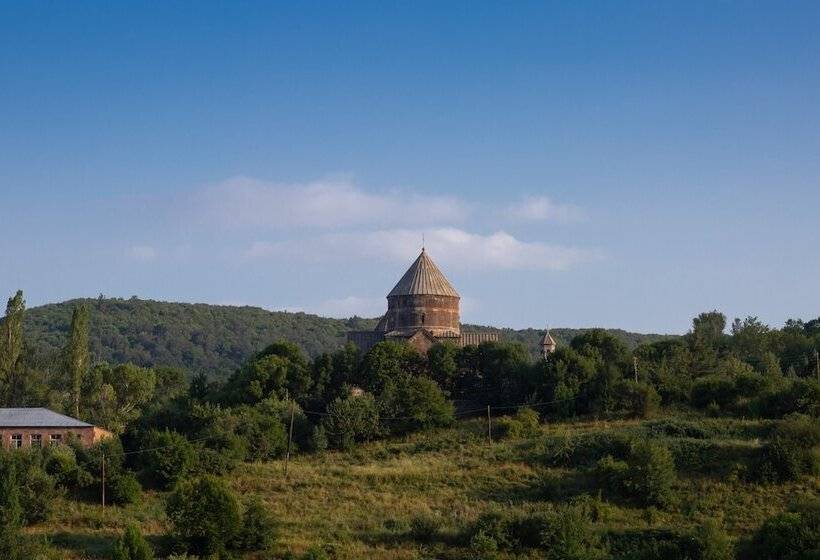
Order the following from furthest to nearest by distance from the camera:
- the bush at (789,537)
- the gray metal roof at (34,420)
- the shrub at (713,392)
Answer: the shrub at (713,392)
the gray metal roof at (34,420)
the bush at (789,537)

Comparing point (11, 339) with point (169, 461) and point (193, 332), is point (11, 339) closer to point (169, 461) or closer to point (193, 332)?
point (169, 461)

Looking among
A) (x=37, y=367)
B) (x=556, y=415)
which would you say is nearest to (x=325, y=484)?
(x=556, y=415)

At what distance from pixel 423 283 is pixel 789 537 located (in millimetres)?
34381

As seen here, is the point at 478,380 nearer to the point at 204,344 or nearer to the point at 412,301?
the point at 412,301

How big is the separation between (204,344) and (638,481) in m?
113

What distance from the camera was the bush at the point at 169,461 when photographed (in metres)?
45.2

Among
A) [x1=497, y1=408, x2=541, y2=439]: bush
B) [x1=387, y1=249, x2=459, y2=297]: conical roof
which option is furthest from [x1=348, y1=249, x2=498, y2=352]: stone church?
[x1=497, y1=408, x2=541, y2=439]: bush

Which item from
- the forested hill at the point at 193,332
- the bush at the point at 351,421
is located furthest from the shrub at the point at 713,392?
the forested hill at the point at 193,332

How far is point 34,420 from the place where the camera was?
5238cm

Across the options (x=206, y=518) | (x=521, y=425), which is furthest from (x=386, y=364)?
(x=206, y=518)

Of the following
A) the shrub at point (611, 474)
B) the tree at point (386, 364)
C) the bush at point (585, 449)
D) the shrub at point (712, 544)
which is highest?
the tree at point (386, 364)

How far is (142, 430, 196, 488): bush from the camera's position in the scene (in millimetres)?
45188

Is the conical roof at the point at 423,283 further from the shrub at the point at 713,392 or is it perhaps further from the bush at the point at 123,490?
the bush at the point at 123,490

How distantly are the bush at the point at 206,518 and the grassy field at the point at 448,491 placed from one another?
1.20 meters
